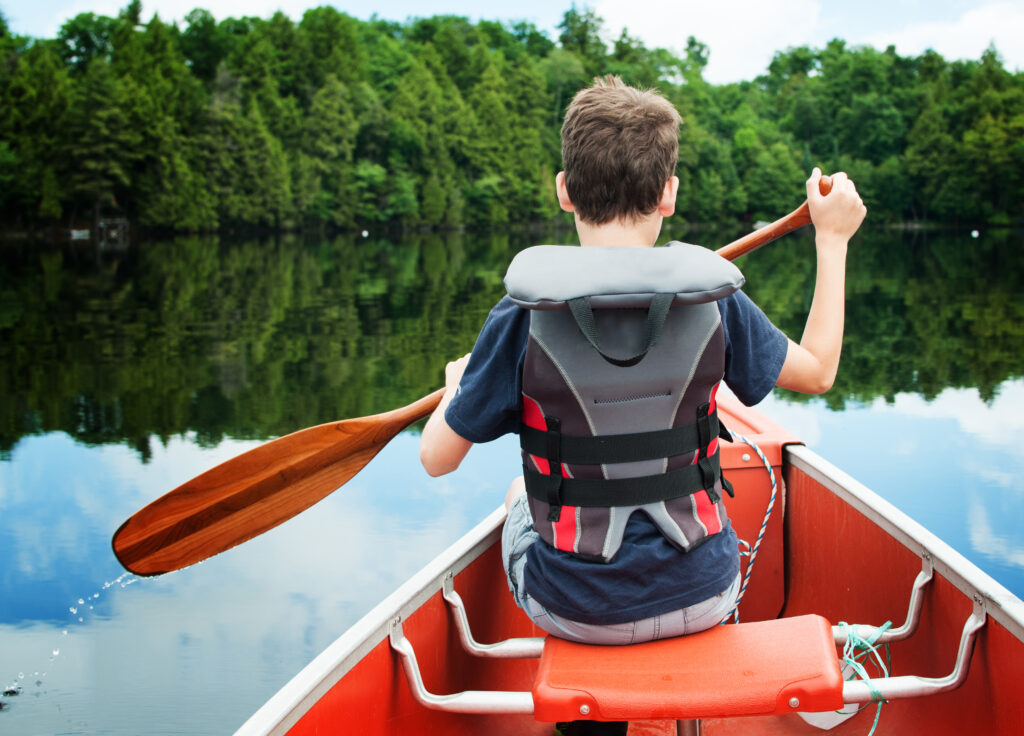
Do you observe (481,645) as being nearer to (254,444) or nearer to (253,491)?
(253,491)

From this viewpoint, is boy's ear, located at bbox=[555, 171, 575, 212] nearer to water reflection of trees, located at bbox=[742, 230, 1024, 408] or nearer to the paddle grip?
the paddle grip

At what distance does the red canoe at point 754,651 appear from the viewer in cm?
152

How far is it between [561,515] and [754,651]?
0.39 metres

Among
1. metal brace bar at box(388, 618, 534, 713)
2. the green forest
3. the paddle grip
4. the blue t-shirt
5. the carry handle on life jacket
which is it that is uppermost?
the green forest

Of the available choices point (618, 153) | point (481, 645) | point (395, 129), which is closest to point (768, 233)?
point (618, 153)

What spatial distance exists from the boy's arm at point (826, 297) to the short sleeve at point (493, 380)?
0.47m

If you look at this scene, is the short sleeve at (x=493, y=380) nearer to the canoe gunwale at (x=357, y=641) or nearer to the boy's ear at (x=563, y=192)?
the boy's ear at (x=563, y=192)

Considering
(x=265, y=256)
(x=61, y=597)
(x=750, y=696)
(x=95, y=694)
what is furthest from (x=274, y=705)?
(x=265, y=256)

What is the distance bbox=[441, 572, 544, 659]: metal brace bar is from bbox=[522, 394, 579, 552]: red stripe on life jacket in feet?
1.27

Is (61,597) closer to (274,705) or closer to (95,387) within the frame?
(274,705)

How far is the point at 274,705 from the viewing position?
60.4 inches

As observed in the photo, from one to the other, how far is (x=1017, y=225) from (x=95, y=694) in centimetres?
5647

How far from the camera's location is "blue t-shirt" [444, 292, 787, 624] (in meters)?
1.59

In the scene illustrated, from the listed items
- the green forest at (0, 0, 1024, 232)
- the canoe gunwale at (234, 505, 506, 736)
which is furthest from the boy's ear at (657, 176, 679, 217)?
the green forest at (0, 0, 1024, 232)
